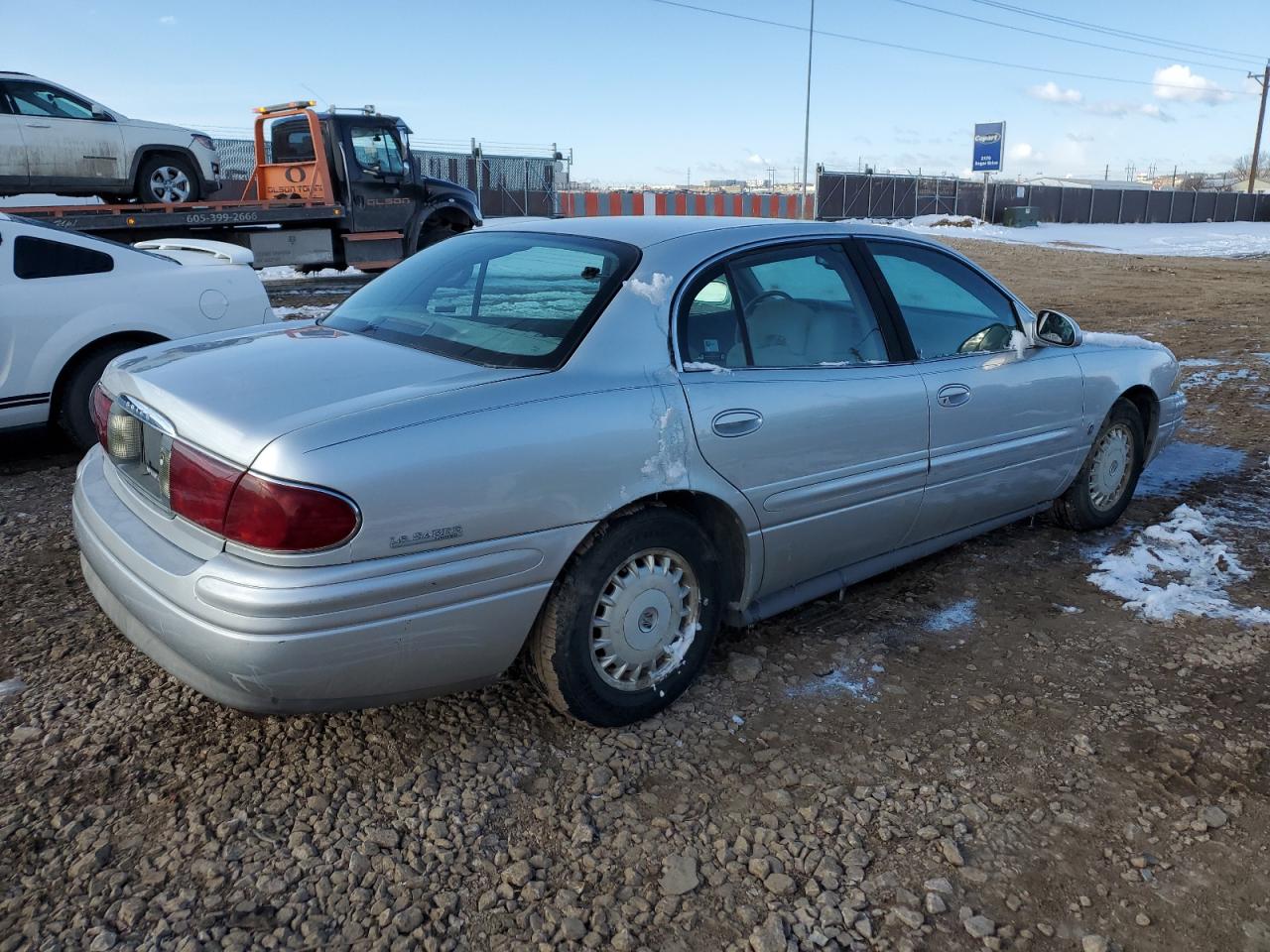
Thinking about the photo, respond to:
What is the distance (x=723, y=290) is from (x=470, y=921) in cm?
198

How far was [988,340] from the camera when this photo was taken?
402 centimetres

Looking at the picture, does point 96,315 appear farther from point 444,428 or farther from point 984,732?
point 984,732

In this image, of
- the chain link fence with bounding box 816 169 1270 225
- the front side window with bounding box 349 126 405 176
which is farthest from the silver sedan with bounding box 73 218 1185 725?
the chain link fence with bounding box 816 169 1270 225

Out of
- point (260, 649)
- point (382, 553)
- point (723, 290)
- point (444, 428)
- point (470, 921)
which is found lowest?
point (470, 921)

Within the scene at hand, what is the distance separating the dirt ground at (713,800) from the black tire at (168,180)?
1109 cm

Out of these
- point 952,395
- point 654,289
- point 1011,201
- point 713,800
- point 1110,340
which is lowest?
point 713,800

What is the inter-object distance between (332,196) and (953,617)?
12443mm

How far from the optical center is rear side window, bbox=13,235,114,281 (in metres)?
5.43

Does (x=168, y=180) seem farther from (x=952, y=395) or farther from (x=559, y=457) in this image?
(x=559, y=457)

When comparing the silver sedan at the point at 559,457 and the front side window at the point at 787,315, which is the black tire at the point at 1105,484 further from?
the front side window at the point at 787,315

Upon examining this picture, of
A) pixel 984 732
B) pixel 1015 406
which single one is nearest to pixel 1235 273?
pixel 1015 406

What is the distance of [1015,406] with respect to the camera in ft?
13.1

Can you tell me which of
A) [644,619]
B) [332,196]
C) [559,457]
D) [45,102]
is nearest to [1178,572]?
[644,619]

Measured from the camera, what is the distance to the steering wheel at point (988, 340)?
155 inches
